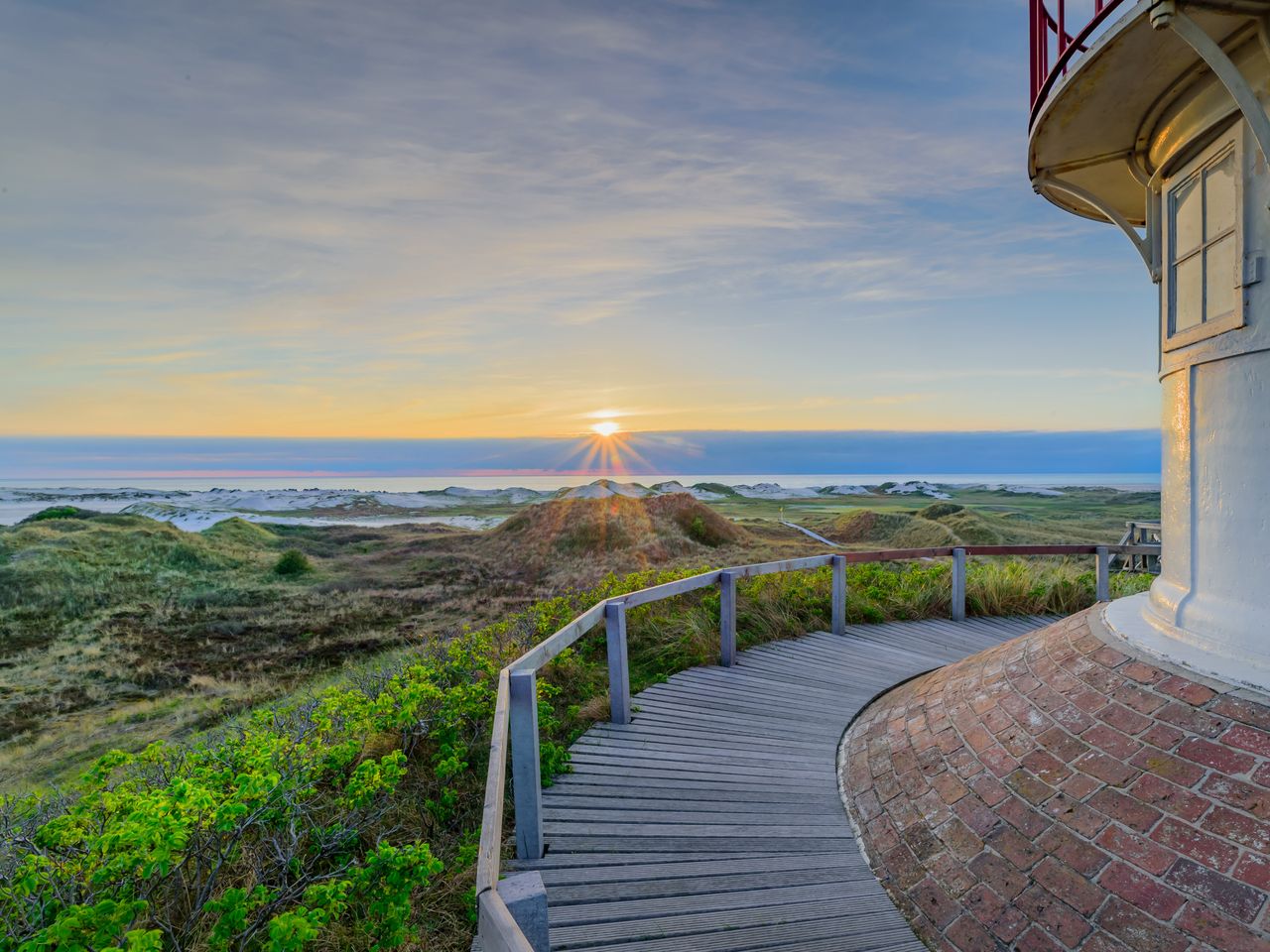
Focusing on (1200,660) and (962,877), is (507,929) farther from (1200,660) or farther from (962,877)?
(1200,660)

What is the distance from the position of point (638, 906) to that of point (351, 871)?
4.91 ft

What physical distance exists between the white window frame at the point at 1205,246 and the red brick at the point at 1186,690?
2022 millimetres

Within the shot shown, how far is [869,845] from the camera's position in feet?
13.5

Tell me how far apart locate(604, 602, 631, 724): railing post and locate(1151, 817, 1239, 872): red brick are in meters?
3.67

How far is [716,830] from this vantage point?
4.25 m

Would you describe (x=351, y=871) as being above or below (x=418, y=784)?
above

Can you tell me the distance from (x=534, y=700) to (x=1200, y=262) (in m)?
4.99

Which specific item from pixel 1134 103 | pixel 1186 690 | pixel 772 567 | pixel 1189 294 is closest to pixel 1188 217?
pixel 1189 294

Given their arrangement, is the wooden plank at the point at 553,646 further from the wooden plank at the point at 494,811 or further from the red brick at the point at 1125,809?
the red brick at the point at 1125,809

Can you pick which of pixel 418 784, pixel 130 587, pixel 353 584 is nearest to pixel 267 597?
pixel 353 584

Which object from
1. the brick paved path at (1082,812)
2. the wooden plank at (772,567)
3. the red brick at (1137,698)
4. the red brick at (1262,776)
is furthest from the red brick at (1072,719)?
the wooden plank at (772,567)

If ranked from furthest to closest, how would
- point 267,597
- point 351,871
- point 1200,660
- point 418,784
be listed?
point 267,597 < point 418,784 < point 1200,660 < point 351,871

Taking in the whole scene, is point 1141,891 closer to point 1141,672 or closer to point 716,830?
point 1141,672

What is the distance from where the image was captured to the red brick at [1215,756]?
307 centimetres
